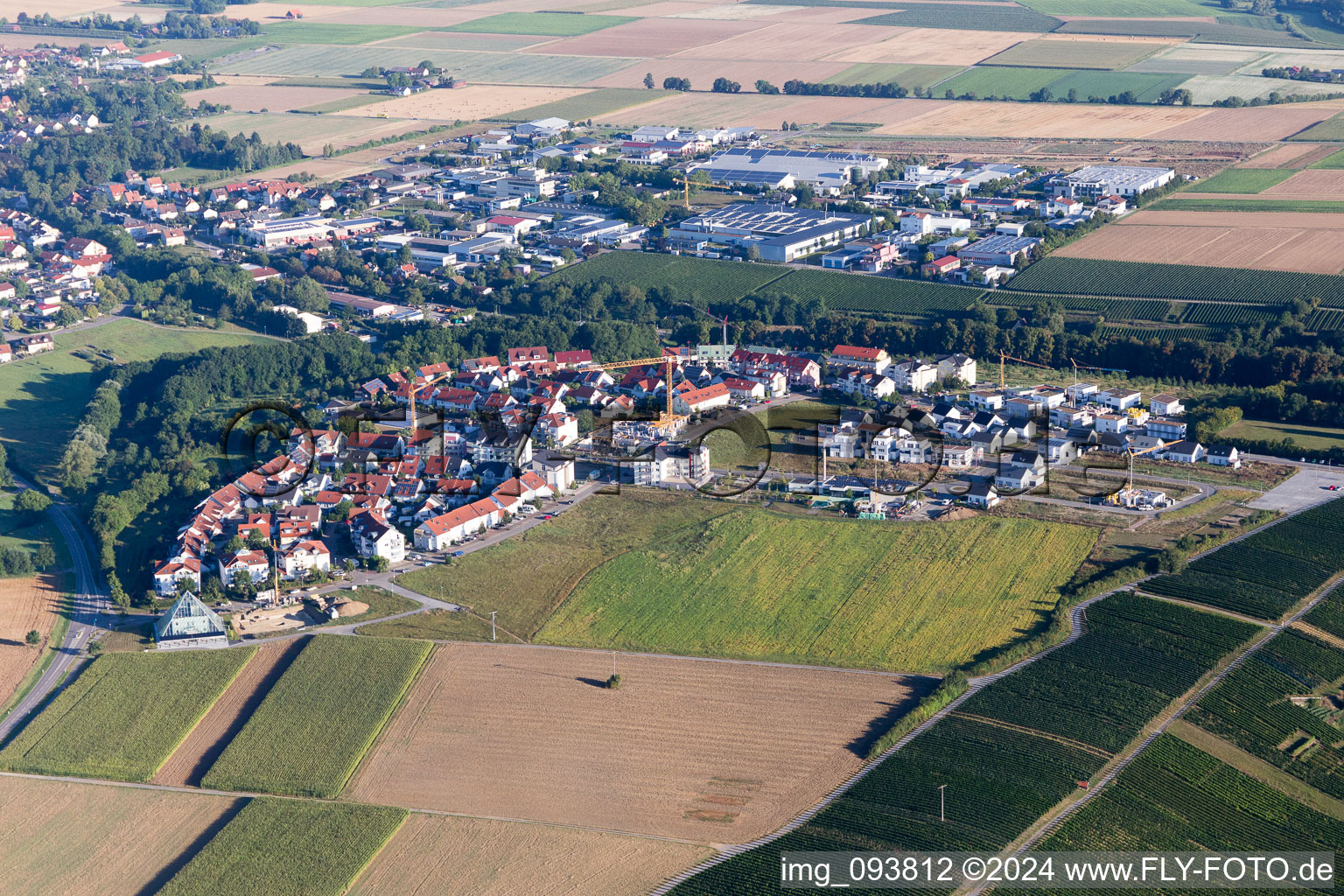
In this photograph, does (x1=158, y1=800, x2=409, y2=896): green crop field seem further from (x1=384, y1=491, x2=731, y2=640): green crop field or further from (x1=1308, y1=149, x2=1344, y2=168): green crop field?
(x1=1308, y1=149, x2=1344, y2=168): green crop field

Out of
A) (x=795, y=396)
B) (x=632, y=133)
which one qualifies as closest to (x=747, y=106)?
(x=632, y=133)

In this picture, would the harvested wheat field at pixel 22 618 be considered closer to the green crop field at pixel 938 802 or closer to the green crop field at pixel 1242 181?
the green crop field at pixel 938 802

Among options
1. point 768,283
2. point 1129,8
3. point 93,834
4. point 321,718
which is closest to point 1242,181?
point 768,283

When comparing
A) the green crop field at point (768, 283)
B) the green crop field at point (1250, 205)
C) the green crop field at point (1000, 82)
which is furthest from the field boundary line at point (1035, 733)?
the green crop field at point (1000, 82)

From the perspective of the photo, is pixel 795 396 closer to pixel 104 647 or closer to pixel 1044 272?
pixel 1044 272

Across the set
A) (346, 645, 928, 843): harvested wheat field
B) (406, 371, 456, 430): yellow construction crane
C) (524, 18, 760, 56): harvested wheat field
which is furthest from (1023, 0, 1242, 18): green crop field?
(346, 645, 928, 843): harvested wheat field
